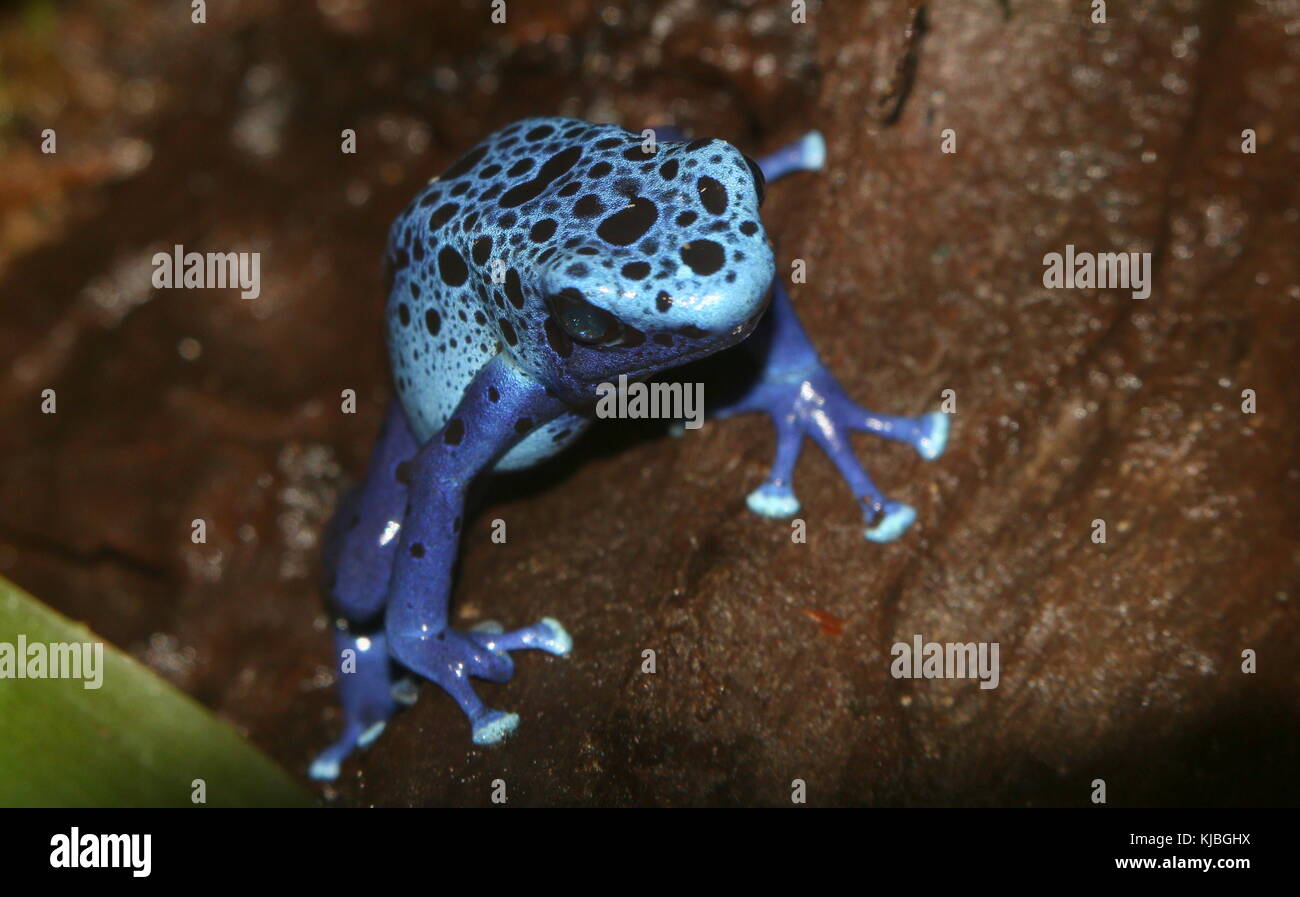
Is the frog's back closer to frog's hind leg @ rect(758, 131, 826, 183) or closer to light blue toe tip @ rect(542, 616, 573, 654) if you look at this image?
light blue toe tip @ rect(542, 616, 573, 654)

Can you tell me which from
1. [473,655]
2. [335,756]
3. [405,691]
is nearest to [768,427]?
[473,655]

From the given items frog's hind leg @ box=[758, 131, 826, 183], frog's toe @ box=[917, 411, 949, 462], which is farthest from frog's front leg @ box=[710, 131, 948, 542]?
frog's hind leg @ box=[758, 131, 826, 183]

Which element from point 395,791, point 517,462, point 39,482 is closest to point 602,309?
point 517,462

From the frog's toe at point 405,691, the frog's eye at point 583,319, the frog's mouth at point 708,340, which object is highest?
the frog's eye at point 583,319

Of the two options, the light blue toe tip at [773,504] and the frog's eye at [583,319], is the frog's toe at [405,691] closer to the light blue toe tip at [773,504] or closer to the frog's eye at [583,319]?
the light blue toe tip at [773,504]

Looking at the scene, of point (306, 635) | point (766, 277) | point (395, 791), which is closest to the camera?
point (766, 277)

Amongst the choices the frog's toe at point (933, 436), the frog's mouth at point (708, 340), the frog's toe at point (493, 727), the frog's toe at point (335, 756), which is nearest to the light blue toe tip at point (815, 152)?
the frog's toe at point (933, 436)
